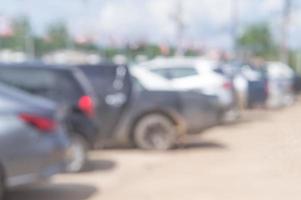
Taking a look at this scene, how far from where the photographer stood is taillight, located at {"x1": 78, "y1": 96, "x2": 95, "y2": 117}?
9.34m

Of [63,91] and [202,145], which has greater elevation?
[63,91]

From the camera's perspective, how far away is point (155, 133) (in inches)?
459

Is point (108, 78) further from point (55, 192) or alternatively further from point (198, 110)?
point (55, 192)

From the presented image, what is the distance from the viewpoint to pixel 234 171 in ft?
28.6

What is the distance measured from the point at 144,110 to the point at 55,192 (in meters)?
4.03

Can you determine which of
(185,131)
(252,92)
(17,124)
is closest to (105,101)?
(185,131)

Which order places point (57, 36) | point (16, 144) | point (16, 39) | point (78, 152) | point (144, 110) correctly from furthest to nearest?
1. point (57, 36)
2. point (16, 39)
3. point (144, 110)
4. point (78, 152)
5. point (16, 144)

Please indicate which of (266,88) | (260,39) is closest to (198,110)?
(266,88)

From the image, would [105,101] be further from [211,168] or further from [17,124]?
[17,124]

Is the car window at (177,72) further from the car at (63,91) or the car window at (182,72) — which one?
the car at (63,91)

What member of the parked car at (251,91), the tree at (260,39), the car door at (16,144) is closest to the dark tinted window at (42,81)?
the car door at (16,144)

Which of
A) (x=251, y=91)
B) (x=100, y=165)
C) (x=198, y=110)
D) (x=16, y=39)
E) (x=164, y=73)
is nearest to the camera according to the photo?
(x=100, y=165)

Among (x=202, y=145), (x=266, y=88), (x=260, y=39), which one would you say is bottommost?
(x=260, y=39)

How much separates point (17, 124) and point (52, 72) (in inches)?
114
